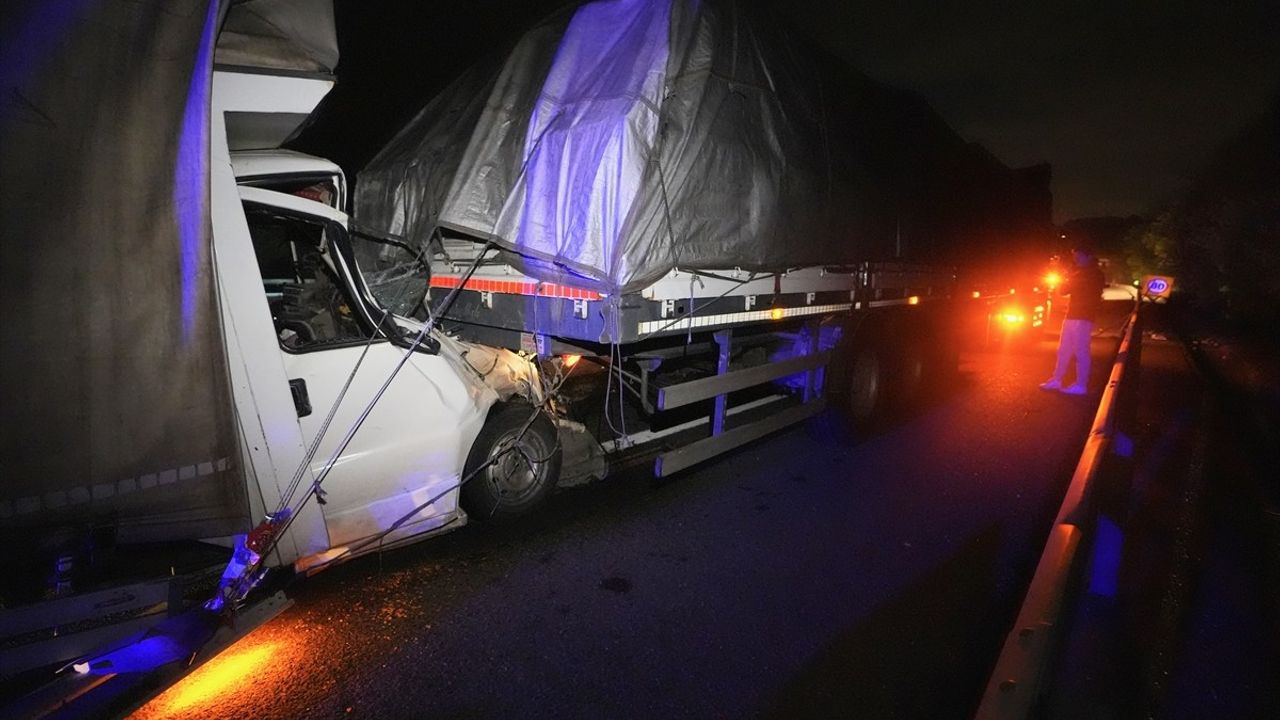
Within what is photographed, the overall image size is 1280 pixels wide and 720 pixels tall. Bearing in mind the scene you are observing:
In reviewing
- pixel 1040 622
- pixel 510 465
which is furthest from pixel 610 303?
pixel 1040 622

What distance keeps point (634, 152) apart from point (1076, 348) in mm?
8536

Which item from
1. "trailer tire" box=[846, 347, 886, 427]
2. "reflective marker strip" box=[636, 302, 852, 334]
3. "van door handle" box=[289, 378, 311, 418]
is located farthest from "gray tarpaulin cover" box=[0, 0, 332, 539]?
"trailer tire" box=[846, 347, 886, 427]

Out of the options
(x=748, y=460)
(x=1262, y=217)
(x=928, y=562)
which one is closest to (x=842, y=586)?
(x=928, y=562)

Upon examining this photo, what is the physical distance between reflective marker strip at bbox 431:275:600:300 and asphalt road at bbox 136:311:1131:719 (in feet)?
5.61

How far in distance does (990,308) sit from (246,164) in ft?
38.5

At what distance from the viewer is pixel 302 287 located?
3791mm

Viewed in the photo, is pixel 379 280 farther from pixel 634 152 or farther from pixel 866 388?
pixel 866 388

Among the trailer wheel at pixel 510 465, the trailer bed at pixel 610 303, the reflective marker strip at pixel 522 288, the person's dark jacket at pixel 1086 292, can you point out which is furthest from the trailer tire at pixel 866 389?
the person's dark jacket at pixel 1086 292

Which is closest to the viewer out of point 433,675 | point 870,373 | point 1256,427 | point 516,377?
point 433,675

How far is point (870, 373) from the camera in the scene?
21.6 ft

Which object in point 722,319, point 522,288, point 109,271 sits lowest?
point 722,319

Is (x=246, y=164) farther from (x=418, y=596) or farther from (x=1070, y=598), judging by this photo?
(x=1070, y=598)

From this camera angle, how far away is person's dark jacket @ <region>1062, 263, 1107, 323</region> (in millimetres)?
8445

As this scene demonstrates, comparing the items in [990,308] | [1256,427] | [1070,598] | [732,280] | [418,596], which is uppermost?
[732,280]
